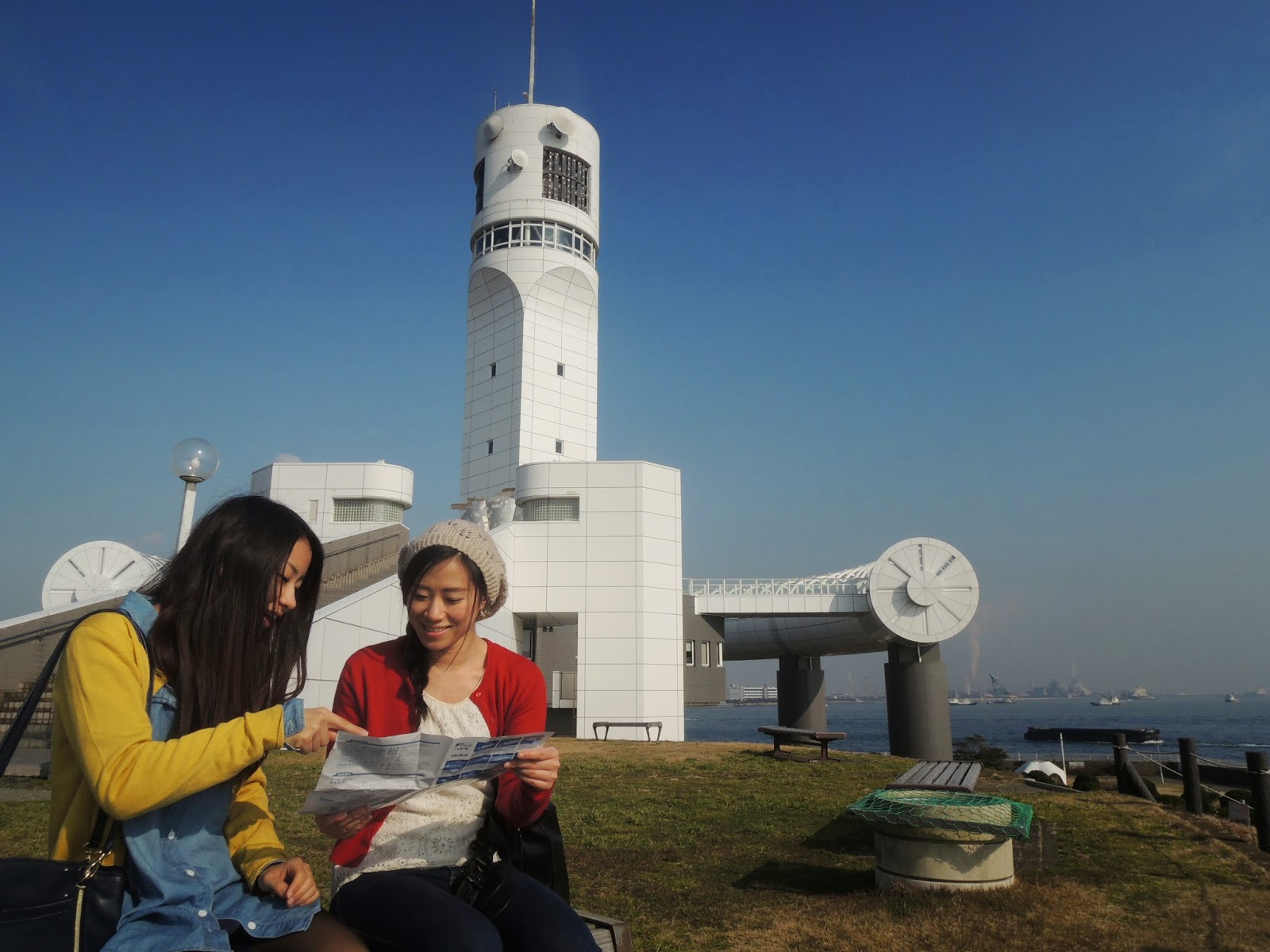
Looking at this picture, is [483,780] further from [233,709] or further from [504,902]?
[233,709]

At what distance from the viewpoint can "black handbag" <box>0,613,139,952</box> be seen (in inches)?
76.4

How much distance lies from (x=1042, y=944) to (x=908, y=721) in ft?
85.8

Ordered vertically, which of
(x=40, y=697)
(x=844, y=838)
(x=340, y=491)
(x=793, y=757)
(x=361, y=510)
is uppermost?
(x=340, y=491)

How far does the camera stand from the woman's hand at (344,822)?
2734 mm

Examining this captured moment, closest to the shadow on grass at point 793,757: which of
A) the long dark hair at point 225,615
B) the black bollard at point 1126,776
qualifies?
the black bollard at point 1126,776

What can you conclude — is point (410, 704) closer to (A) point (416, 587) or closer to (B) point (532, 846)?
(A) point (416, 587)

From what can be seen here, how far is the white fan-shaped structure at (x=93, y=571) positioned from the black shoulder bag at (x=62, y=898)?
26581 millimetres

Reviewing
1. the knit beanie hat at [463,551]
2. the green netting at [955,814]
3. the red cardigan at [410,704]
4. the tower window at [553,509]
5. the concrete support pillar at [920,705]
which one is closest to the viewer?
the red cardigan at [410,704]

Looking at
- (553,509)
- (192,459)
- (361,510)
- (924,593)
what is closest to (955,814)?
(192,459)

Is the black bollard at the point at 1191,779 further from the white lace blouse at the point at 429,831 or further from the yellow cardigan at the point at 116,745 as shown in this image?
the yellow cardigan at the point at 116,745

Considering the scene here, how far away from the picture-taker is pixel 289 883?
2518mm

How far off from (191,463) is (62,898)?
11911mm

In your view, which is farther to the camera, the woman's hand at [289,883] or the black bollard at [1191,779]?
the black bollard at [1191,779]

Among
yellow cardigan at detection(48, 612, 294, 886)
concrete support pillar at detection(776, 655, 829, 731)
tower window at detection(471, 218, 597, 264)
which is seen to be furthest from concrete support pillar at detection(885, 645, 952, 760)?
yellow cardigan at detection(48, 612, 294, 886)
